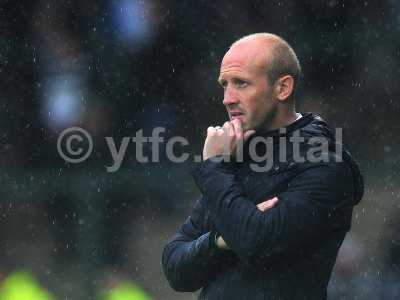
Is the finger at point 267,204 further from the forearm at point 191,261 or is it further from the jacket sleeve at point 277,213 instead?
the forearm at point 191,261

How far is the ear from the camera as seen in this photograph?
2629mm

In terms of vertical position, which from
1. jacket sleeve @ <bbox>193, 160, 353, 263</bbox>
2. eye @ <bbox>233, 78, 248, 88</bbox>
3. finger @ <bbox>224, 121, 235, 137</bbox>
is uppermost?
eye @ <bbox>233, 78, 248, 88</bbox>

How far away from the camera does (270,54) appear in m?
2.61

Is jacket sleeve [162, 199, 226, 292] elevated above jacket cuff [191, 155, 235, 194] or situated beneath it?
situated beneath

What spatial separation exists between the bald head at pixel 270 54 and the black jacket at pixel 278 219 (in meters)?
0.16

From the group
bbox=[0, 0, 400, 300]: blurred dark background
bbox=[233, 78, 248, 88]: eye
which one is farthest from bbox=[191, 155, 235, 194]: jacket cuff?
bbox=[0, 0, 400, 300]: blurred dark background

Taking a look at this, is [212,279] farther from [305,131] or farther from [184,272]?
[305,131]

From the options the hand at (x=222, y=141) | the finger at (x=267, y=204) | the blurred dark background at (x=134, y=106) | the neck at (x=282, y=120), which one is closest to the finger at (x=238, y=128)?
the hand at (x=222, y=141)

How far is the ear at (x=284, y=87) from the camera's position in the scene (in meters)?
2.63

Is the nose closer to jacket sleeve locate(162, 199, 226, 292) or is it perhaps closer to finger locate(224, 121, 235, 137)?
finger locate(224, 121, 235, 137)

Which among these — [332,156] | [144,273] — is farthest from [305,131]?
[144,273]

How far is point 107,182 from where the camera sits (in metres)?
9.30

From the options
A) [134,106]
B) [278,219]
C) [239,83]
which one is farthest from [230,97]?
[134,106]

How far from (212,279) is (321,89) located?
5.96 metres
